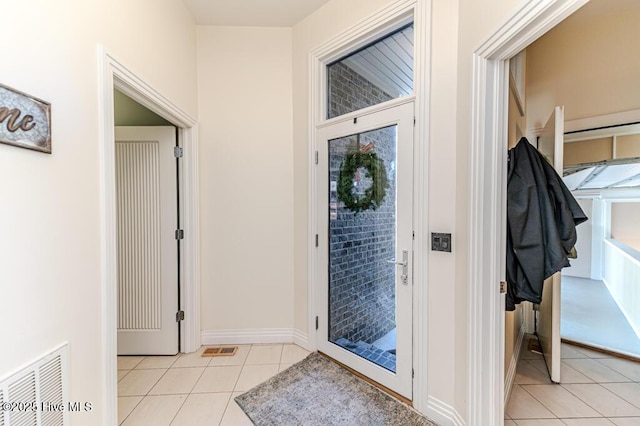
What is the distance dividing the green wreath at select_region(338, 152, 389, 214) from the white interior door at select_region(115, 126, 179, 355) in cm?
154

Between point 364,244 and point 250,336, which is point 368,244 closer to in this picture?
point 364,244

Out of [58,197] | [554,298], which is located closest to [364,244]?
[554,298]

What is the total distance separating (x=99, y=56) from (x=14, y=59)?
0.46 meters

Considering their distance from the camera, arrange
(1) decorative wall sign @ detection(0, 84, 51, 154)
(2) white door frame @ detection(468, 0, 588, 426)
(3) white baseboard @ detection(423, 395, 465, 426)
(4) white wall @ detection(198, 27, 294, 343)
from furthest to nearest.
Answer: (4) white wall @ detection(198, 27, 294, 343) → (3) white baseboard @ detection(423, 395, 465, 426) → (2) white door frame @ detection(468, 0, 588, 426) → (1) decorative wall sign @ detection(0, 84, 51, 154)

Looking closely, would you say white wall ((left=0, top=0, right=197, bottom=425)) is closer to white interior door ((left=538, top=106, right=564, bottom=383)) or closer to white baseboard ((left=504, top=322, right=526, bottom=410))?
white baseboard ((left=504, top=322, right=526, bottom=410))

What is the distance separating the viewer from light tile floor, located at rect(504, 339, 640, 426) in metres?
1.71

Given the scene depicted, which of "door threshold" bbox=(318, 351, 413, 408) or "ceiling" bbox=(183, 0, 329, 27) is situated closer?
"door threshold" bbox=(318, 351, 413, 408)

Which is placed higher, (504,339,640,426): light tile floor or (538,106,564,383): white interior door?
(538,106,564,383): white interior door

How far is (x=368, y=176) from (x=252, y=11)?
182 cm

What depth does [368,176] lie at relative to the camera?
211 cm

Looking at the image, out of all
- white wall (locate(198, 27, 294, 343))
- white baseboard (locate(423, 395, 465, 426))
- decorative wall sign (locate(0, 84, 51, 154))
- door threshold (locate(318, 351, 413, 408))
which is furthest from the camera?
white wall (locate(198, 27, 294, 343))

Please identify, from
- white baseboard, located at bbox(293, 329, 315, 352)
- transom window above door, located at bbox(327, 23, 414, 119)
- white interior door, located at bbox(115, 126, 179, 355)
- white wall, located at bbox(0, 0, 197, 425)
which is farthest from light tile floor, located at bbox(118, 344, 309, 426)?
transom window above door, located at bbox(327, 23, 414, 119)

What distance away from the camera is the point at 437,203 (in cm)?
165

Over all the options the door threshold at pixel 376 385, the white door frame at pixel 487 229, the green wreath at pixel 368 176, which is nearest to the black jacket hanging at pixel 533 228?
the white door frame at pixel 487 229
